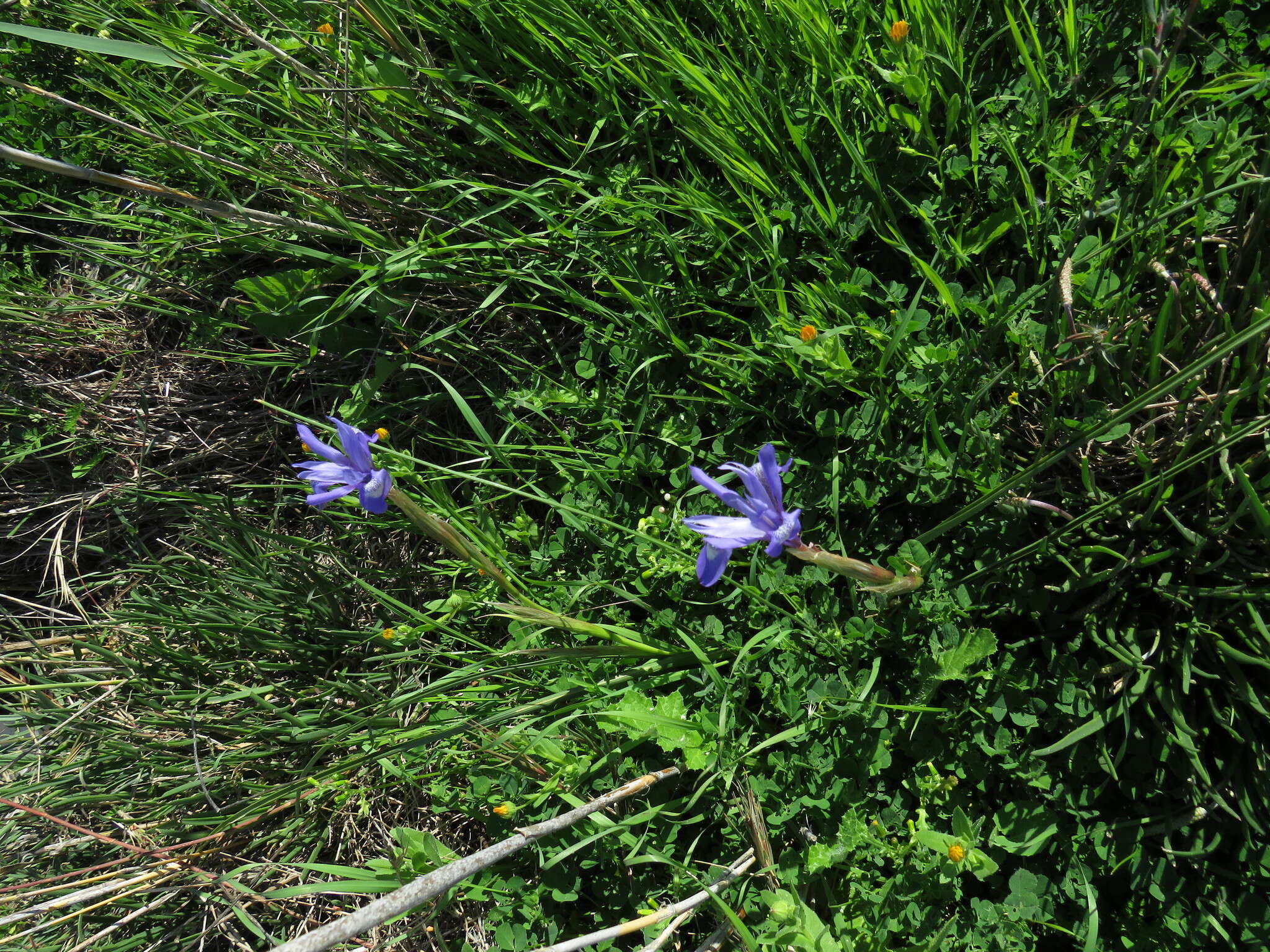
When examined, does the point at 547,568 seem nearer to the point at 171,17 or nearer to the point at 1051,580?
the point at 1051,580

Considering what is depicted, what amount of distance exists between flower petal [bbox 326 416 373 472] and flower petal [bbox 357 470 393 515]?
0.04 meters

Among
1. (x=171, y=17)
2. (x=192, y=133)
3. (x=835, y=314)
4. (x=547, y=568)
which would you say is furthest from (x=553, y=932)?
(x=171, y=17)

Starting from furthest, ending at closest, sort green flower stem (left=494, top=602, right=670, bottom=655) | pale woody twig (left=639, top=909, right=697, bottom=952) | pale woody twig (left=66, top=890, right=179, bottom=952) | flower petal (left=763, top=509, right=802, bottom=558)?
pale woody twig (left=66, top=890, right=179, bottom=952), pale woody twig (left=639, top=909, right=697, bottom=952), green flower stem (left=494, top=602, right=670, bottom=655), flower petal (left=763, top=509, right=802, bottom=558)

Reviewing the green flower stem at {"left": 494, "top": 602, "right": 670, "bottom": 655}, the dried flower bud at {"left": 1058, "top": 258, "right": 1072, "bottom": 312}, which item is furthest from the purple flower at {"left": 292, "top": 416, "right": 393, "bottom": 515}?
the dried flower bud at {"left": 1058, "top": 258, "right": 1072, "bottom": 312}

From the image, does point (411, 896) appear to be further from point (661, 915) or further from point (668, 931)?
point (668, 931)

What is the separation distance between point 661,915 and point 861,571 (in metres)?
0.85

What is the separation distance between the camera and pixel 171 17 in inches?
99.6

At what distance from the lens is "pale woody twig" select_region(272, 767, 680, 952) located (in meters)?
1.04

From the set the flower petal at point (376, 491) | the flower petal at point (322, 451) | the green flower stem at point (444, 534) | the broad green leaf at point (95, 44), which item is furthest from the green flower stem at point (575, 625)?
the broad green leaf at point (95, 44)

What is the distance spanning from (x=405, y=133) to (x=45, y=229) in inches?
76.4

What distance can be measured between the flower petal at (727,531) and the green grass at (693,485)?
49 centimetres

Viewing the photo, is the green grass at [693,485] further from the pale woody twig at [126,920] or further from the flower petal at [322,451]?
the flower petal at [322,451]

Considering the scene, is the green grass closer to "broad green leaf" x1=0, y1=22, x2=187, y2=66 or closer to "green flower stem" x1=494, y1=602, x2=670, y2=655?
"green flower stem" x1=494, y1=602, x2=670, y2=655

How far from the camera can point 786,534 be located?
1.19 m
